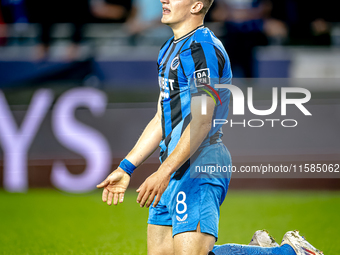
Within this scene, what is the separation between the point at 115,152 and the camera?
7.20 meters

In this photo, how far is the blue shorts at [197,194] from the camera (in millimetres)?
2680

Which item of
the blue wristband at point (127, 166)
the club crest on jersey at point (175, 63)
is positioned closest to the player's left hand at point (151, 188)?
the blue wristband at point (127, 166)

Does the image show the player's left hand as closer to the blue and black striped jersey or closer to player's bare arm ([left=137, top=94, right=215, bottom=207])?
player's bare arm ([left=137, top=94, right=215, bottom=207])

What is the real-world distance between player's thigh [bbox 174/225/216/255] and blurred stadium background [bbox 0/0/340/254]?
2844 mm

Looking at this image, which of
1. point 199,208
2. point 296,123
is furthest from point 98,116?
point 199,208

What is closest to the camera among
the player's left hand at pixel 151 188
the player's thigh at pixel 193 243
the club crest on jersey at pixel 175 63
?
the player's left hand at pixel 151 188

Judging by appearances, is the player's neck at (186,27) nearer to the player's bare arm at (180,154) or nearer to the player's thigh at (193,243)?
the player's bare arm at (180,154)

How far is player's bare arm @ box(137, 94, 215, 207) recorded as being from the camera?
8.32 feet

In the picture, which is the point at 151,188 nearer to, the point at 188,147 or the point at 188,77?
the point at 188,147

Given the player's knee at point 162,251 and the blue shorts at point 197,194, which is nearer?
the blue shorts at point 197,194

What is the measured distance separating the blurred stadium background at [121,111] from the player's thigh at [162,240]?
8.30 ft

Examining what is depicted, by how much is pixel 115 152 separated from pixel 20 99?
63.9 inches

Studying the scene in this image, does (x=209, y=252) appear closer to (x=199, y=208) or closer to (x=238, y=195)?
(x=199, y=208)

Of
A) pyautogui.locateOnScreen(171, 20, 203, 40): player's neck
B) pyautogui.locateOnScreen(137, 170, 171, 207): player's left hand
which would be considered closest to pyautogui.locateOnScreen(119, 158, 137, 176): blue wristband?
pyautogui.locateOnScreen(137, 170, 171, 207): player's left hand
